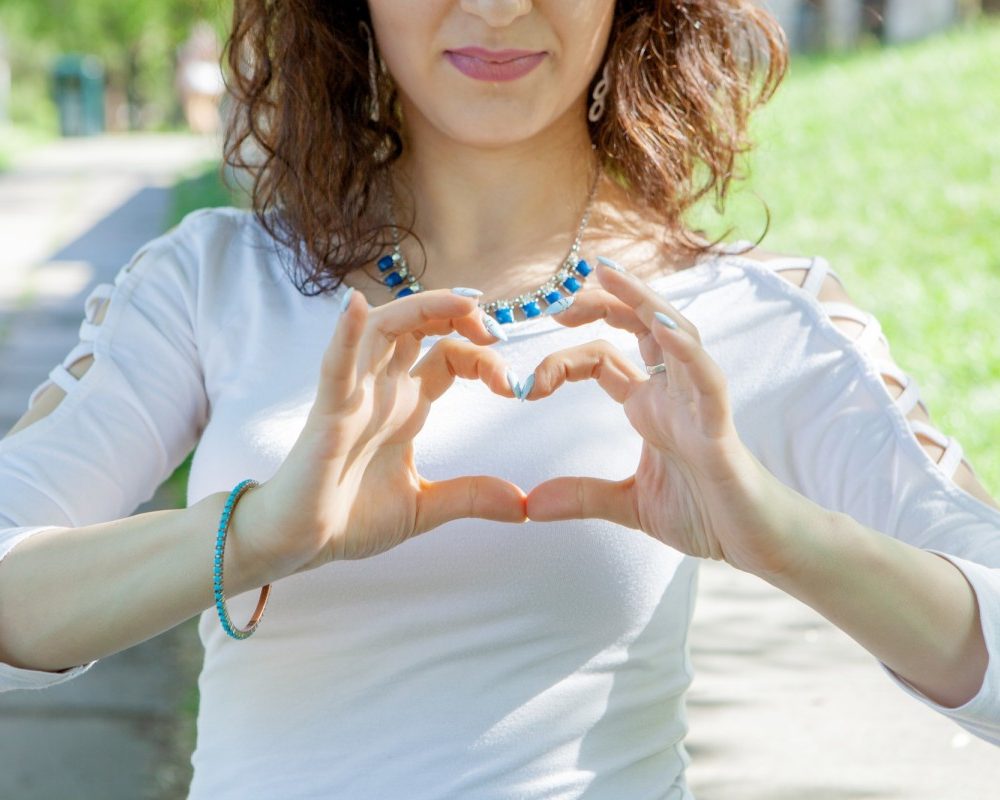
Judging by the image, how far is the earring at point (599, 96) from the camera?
219 centimetres

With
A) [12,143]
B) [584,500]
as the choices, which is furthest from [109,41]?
[584,500]

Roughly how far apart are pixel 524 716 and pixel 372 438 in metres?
0.45

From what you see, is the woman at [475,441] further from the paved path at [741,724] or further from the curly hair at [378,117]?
the paved path at [741,724]

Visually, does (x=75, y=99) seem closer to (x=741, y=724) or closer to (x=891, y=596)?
(x=741, y=724)

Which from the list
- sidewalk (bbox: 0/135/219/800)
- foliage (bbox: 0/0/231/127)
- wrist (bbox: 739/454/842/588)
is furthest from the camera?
foliage (bbox: 0/0/231/127)

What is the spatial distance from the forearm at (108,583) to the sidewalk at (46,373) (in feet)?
5.40

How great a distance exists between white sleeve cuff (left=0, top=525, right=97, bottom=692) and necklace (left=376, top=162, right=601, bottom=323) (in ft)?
2.01

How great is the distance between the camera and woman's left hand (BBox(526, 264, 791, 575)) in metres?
1.46

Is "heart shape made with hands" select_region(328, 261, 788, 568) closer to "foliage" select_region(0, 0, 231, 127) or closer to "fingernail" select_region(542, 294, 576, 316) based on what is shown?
"fingernail" select_region(542, 294, 576, 316)

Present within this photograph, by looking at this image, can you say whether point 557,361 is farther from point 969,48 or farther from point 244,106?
point 969,48

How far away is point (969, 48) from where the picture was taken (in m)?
11.4

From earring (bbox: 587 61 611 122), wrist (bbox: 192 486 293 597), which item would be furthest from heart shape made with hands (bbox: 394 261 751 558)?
earring (bbox: 587 61 611 122)

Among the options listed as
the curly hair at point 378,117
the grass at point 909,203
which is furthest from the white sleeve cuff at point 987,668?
the grass at point 909,203

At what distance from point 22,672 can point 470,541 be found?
530mm
